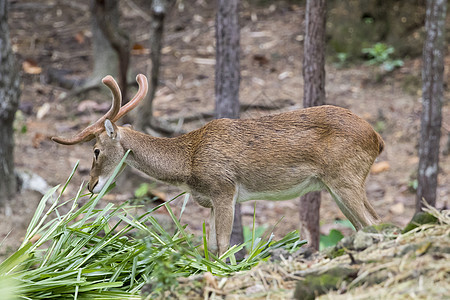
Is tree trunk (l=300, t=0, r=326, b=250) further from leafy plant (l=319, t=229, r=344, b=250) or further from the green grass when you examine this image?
the green grass

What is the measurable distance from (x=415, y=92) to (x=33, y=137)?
734 cm

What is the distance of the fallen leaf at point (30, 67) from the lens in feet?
45.7

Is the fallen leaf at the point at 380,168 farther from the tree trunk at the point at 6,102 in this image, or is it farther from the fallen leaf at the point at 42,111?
the fallen leaf at the point at 42,111

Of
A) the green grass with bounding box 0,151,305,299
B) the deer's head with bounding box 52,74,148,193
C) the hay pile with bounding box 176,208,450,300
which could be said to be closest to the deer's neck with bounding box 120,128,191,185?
the deer's head with bounding box 52,74,148,193

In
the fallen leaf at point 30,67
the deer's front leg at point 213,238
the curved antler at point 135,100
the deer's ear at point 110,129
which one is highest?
the curved antler at point 135,100

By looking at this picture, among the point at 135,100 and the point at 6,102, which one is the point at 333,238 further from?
the point at 6,102

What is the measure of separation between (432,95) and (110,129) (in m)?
3.87

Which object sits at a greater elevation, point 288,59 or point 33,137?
point 288,59

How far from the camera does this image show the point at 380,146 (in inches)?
230

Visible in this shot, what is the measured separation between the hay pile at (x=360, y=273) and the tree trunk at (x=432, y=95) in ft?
12.1

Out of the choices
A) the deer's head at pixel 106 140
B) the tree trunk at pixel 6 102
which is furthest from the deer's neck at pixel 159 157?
the tree trunk at pixel 6 102

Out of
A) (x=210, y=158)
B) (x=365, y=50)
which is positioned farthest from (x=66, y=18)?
(x=210, y=158)

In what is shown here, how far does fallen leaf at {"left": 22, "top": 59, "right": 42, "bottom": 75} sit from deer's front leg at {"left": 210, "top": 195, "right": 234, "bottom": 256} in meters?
9.47

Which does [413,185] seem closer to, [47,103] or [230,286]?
[230,286]
